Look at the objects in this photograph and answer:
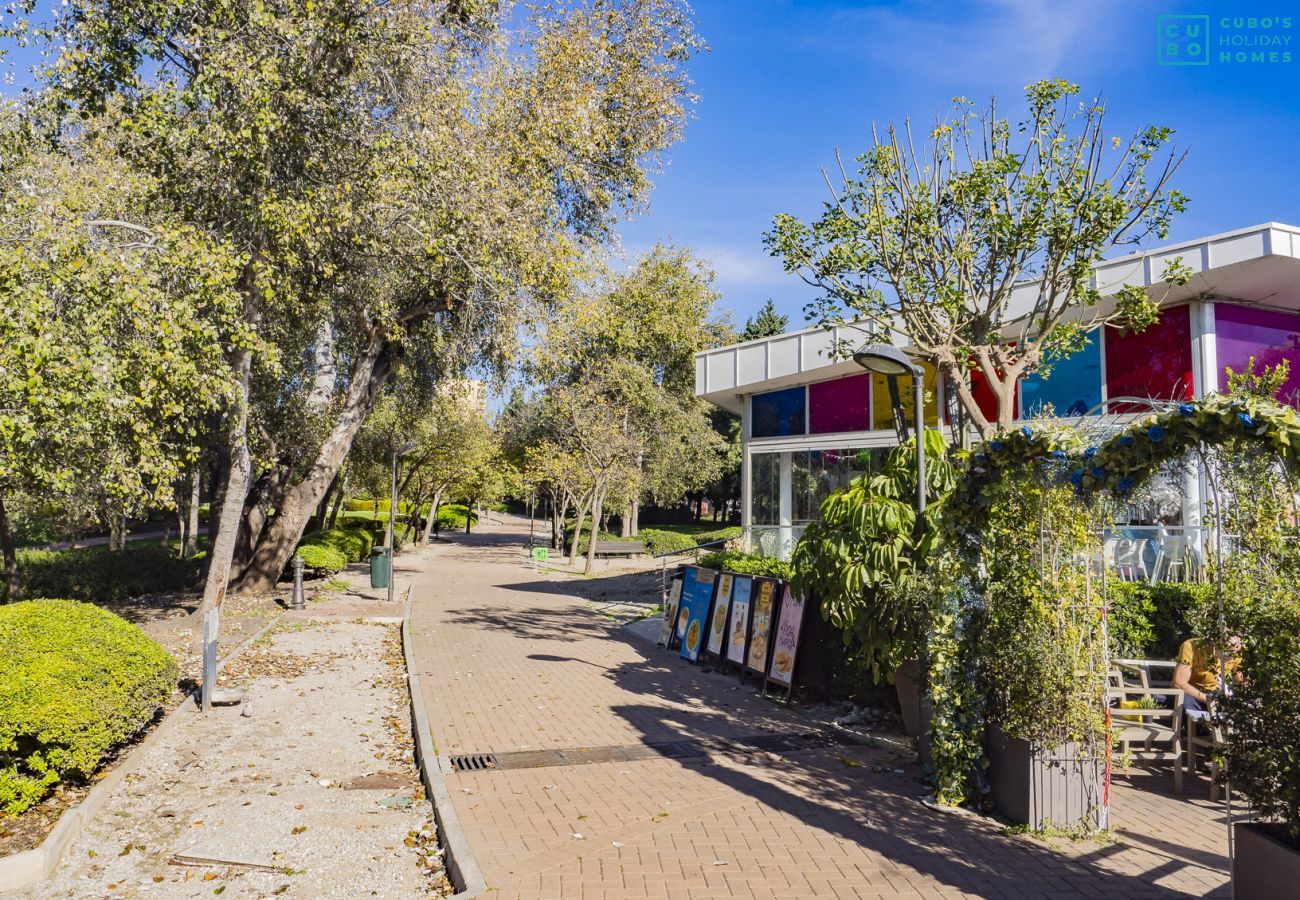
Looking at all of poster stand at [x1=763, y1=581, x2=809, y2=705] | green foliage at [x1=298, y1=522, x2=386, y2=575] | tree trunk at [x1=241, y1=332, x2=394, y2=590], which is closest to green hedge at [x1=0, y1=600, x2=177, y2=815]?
poster stand at [x1=763, y1=581, x2=809, y2=705]

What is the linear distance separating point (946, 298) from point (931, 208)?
1.21m

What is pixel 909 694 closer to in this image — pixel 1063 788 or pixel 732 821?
pixel 1063 788

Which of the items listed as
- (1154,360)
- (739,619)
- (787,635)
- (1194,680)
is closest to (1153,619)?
(1194,680)

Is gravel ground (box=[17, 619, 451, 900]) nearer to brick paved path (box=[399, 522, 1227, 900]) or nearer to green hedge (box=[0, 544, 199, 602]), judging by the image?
brick paved path (box=[399, 522, 1227, 900])

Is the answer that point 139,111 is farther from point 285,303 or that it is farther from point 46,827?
point 46,827

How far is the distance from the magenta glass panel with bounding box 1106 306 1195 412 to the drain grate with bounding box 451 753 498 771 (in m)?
10.9

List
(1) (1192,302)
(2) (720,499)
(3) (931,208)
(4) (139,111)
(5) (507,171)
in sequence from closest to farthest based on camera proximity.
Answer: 1. (3) (931,208)
2. (4) (139,111)
3. (1) (1192,302)
4. (5) (507,171)
5. (2) (720,499)

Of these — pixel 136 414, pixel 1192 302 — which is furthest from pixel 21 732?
pixel 1192 302

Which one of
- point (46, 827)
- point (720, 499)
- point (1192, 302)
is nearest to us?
point (46, 827)

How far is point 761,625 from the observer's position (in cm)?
1006

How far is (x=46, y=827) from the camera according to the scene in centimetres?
529

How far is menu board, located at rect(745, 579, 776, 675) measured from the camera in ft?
32.5

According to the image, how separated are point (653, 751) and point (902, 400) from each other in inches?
426

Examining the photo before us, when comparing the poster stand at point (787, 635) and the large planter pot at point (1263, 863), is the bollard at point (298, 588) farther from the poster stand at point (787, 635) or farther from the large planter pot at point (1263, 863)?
the large planter pot at point (1263, 863)
